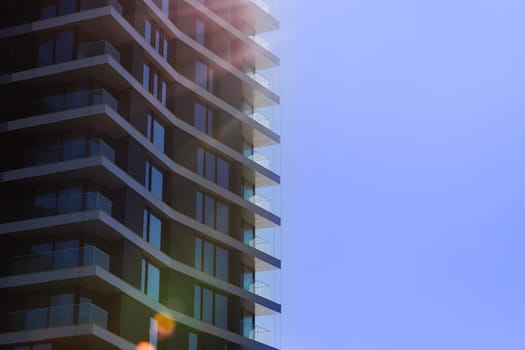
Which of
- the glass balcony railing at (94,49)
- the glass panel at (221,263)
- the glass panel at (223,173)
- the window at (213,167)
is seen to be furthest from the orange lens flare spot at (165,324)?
the glass balcony railing at (94,49)

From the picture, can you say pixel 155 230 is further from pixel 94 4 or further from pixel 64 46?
pixel 94 4

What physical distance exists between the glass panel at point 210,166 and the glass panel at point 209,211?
152 centimetres

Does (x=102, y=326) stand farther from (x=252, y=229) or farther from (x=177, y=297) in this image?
(x=252, y=229)

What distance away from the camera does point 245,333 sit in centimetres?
7088

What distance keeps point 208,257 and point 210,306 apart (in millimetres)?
3251

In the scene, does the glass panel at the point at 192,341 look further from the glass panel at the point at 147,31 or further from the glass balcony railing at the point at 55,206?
the glass panel at the point at 147,31

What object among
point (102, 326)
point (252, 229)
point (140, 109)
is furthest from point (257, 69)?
point (102, 326)

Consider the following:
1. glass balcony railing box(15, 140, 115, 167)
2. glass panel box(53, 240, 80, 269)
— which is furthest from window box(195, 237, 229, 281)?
glass panel box(53, 240, 80, 269)

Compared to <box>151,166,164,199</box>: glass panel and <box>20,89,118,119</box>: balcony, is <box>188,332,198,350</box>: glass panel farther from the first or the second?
<box>20,89,118,119</box>: balcony

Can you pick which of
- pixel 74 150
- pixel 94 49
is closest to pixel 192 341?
pixel 74 150

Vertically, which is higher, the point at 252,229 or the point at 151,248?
the point at 252,229

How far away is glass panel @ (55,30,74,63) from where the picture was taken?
210 feet

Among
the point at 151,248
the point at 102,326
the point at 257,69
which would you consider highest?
the point at 257,69

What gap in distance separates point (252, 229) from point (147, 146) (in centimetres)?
1349
